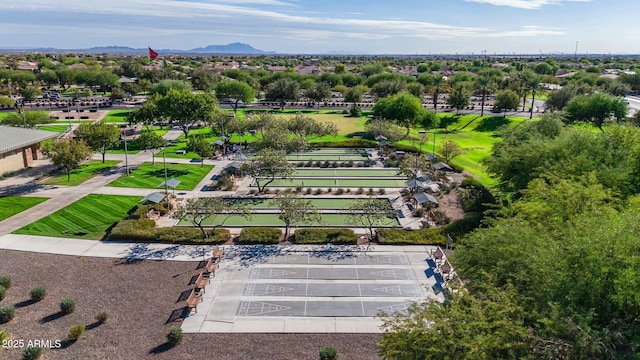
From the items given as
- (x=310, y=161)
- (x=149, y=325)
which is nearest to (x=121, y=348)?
(x=149, y=325)

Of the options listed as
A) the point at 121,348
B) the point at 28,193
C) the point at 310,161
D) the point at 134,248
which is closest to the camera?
the point at 121,348

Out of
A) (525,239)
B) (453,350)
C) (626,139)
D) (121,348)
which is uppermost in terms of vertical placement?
(626,139)

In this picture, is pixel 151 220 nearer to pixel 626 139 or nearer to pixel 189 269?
pixel 189 269

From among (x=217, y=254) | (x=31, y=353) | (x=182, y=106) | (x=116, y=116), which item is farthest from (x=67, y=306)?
(x=116, y=116)

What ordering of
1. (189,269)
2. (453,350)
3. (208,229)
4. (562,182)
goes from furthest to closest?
(208,229), (189,269), (562,182), (453,350)

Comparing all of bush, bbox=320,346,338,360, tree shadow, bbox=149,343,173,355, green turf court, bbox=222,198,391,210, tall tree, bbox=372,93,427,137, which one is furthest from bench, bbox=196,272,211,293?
tall tree, bbox=372,93,427,137

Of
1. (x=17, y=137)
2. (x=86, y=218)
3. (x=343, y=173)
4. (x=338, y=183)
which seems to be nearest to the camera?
(x=86, y=218)

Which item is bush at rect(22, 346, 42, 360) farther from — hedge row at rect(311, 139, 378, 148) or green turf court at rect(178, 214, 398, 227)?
hedge row at rect(311, 139, 378, 148)

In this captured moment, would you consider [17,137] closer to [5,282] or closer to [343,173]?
[5,282]
